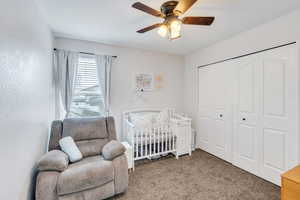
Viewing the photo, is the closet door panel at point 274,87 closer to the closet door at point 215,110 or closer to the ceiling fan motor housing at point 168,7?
the closet door at point 215,110

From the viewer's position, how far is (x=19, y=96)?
1341mm

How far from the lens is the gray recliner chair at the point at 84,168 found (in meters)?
1.61

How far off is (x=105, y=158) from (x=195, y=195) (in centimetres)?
132

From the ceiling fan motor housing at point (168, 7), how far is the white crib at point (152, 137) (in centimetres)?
194

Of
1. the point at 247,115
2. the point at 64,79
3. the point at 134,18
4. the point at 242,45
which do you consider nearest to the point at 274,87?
the point at 247,115

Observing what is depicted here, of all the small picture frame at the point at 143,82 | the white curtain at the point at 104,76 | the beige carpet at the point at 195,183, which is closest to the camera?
the beige carpet at the point at 195,183

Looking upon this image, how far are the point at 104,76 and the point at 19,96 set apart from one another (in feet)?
6.22

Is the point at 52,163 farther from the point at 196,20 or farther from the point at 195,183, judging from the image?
the point at 196,20

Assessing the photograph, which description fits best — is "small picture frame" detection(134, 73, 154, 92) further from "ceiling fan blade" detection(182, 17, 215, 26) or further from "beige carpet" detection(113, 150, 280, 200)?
"ceiling fan blade" detection(182, 17, 215, 26)

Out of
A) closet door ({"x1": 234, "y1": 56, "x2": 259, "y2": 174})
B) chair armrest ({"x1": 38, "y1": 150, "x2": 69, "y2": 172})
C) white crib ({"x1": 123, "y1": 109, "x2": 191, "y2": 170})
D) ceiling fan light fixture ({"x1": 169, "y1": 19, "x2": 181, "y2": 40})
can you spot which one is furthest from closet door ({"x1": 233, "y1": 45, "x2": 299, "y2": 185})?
chair armrest ({"x1": 38, "y1": 150, "x2": 69, "y2": 172})

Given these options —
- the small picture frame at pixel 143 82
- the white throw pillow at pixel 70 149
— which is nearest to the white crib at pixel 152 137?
the small picture frame at pixel 143 82

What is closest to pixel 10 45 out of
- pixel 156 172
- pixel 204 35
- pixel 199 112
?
pixel 156 172

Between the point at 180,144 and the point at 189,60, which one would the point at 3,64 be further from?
the point at 189,60

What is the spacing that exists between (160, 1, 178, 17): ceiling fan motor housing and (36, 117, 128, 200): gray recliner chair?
179 centimetres
